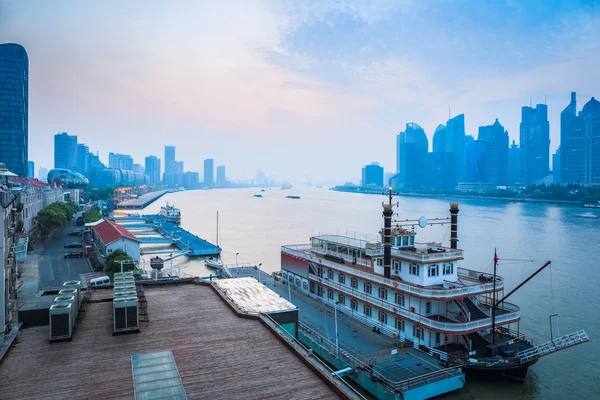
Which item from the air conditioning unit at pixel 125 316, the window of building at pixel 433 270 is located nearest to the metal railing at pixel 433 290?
the window of building at pixel 433 270

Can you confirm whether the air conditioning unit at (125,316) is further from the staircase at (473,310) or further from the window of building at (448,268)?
the window of building at (448,268)

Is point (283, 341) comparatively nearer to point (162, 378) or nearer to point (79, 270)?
point (162, 378)

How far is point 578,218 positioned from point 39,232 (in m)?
113

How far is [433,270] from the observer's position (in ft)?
79.5

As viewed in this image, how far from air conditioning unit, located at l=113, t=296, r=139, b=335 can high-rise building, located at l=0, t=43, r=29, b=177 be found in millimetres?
137053

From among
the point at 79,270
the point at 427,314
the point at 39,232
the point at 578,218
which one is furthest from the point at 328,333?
the point at 578,218

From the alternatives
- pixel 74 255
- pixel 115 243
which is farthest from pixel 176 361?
pixel 74 255

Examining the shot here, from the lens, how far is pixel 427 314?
23328mm

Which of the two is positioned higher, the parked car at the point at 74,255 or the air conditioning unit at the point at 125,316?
the air conditioning unit at the point at 125,316

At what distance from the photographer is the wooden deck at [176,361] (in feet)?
31.9

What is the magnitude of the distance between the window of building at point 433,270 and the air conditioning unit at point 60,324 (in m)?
17.8

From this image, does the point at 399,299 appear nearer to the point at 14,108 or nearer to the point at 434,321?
the point at 434,321

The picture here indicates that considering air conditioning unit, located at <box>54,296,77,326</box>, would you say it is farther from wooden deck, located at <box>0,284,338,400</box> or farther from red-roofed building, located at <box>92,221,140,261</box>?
red-roofed building, located at <box>92,221,140,261</box>

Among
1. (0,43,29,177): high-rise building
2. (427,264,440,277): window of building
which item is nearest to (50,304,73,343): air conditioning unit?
(427,264,440,277): window of building
